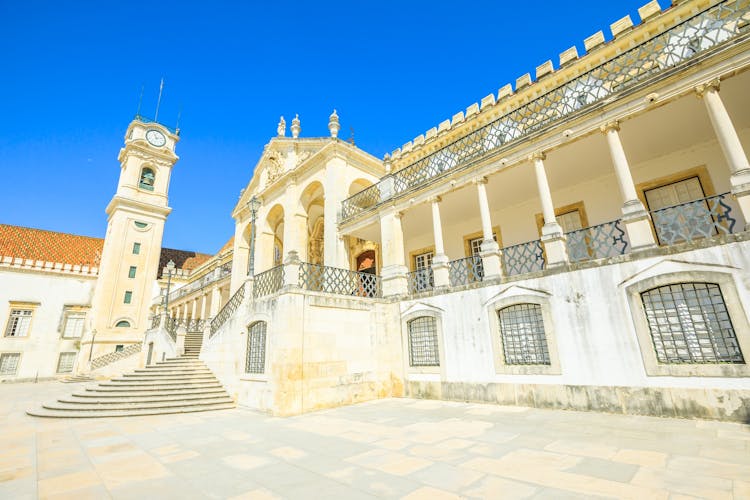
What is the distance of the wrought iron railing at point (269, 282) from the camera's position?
33.1 ft

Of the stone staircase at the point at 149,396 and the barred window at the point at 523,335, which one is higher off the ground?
the barred window at the point at 523,335

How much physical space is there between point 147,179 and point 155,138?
4637mm

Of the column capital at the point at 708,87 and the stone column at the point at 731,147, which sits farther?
the column capital at the point at 708,87

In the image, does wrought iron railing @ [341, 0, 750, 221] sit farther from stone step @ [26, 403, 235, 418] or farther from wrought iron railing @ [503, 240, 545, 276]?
stone step @ [26, 403, 235, 418]

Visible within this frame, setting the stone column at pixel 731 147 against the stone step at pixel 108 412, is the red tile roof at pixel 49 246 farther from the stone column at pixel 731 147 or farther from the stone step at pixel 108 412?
the stone column at pixel 731 147

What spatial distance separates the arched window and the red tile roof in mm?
7981

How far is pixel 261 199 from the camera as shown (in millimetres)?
18438

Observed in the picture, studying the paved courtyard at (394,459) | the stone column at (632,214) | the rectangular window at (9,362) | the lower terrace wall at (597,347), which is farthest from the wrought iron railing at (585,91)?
the rectangular window at (9,362)

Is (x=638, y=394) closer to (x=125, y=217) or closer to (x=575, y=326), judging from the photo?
(x=575, y=326)

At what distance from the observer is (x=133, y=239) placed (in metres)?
29.5

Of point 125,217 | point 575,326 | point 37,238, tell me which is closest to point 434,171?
point 575,326

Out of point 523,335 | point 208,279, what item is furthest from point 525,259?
point 208,279

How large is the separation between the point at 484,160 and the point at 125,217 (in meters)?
32.4

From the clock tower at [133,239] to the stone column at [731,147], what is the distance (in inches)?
1371
